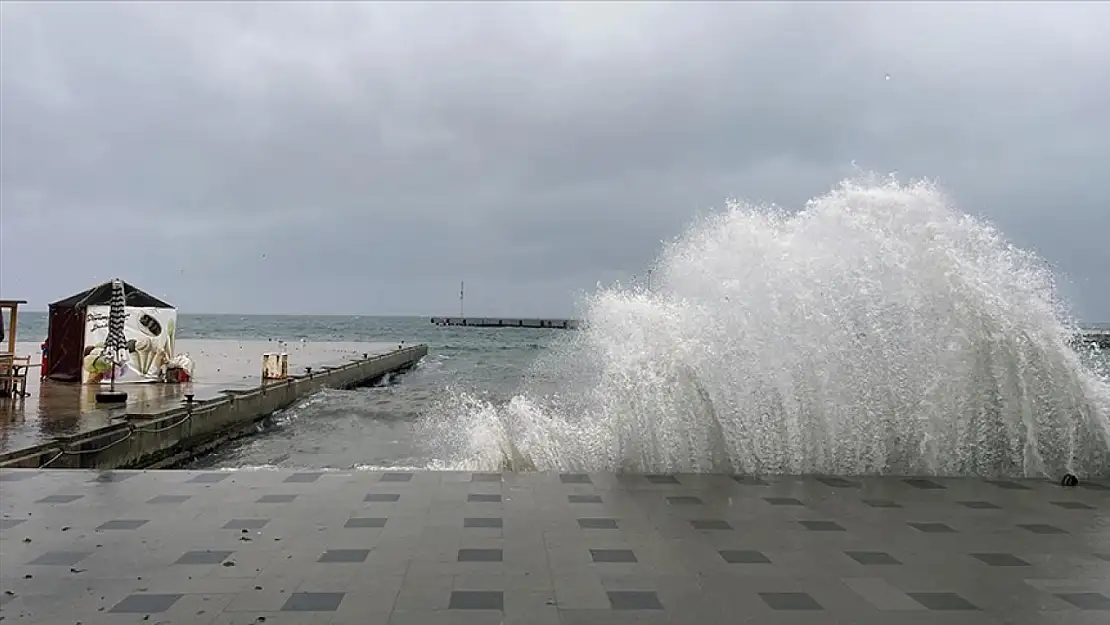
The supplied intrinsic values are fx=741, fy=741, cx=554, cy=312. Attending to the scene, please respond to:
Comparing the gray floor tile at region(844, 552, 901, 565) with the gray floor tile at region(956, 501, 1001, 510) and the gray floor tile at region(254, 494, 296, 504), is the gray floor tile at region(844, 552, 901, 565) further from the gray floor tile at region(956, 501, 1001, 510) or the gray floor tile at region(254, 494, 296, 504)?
the gray floor tile at region(254, 494, 296, 504)

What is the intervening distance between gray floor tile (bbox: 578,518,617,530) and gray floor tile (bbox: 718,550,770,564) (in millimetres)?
935

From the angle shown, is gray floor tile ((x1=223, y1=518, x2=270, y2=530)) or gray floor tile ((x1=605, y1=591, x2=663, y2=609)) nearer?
gray floor tile ((x1=605, y1=591, x2=663, y2=609))

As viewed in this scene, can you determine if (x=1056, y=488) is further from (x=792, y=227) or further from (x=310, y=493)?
(x=310, y=493)

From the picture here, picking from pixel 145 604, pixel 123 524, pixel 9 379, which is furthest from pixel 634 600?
pixel 9 379

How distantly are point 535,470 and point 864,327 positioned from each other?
4.30 metres

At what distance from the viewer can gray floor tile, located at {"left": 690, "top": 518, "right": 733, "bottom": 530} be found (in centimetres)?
556

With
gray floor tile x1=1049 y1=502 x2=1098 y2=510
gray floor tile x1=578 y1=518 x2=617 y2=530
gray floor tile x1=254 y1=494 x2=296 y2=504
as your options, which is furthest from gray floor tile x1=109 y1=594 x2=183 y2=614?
gray floor tile x1=1049 y1=502 x2=1098 y2=510

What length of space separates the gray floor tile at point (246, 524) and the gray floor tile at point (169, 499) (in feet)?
3.02

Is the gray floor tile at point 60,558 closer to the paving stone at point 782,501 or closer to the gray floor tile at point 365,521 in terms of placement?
the gray floor tile at point 365,521

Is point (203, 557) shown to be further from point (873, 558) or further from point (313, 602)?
point (873, 558)

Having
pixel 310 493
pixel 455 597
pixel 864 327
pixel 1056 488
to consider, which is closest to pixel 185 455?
pixel 310 493

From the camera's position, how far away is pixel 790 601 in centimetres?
403

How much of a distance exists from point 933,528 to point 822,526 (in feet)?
2.81

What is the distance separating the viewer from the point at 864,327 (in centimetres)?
890
